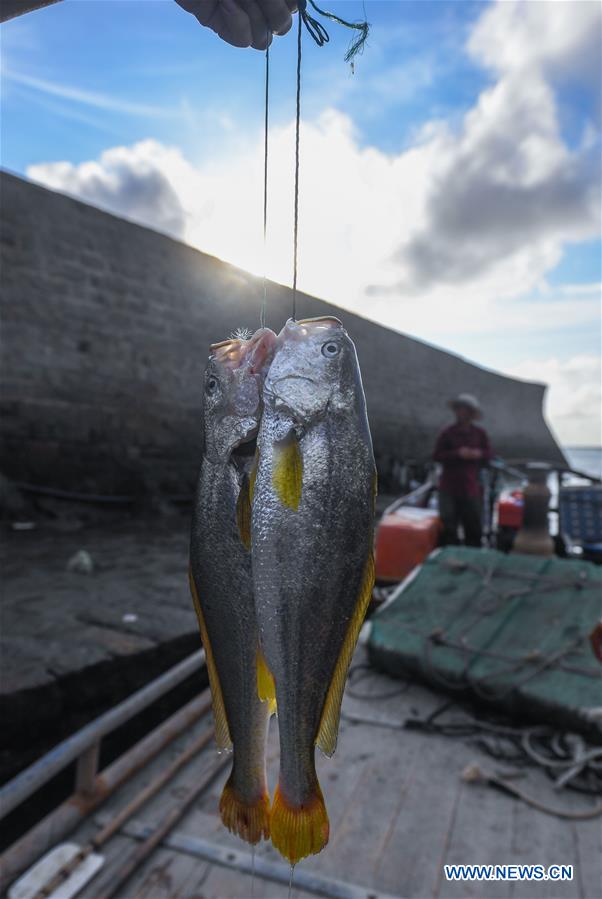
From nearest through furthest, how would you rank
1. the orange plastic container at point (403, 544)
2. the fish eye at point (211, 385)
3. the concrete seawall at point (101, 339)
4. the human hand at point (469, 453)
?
1. the fish eye at point (211, 385)
2. the human hand at point (469, 453)
3. the orange plastic container at point (403, 544)
4. the concrete seawall at point (101, 339)

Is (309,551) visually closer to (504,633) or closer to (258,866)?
(258,866)

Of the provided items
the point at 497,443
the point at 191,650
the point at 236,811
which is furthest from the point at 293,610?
the point at 497,443

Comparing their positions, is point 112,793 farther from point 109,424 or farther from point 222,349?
point 109,424

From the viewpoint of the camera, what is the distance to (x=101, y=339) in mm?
11391

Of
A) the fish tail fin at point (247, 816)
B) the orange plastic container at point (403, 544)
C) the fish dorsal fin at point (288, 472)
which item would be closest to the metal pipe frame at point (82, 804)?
the fish tail fin at point (247, 816)

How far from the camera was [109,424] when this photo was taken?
37.5 ft

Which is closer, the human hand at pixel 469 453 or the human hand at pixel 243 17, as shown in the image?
the human hand at pixel 243 17

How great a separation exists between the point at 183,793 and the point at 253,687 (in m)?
2.72

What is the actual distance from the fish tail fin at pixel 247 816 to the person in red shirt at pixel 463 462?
6.03 meters

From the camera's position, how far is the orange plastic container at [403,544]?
23.2 feet

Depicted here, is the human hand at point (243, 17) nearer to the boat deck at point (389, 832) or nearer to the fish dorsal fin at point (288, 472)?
the fish dorsal fin at point (288, 472)

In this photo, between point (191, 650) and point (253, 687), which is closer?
point (253, 687)

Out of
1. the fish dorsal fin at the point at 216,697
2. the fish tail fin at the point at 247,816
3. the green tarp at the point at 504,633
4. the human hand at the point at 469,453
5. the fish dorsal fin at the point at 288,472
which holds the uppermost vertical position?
the fish dorsal fin at the point at 288,472

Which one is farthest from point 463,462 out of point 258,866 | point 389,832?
point 258,866
